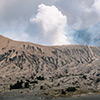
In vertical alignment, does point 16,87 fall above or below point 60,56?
below

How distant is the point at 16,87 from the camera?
102 meters

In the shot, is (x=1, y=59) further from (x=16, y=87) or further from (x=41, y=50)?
(x=16, y=87)

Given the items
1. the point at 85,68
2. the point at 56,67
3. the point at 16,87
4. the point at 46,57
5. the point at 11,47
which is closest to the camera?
the point at 16,87

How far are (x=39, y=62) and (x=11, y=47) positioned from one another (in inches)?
1823

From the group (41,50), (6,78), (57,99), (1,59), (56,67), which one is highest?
(41,50)

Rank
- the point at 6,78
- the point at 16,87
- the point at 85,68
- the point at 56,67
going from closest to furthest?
the point at 16,87
the point at 6,78
the point at 85,68
the point at 56,67

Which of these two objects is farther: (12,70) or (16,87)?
(12,70)

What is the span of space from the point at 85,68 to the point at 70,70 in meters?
14.7

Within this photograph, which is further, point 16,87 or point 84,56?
point 84,56

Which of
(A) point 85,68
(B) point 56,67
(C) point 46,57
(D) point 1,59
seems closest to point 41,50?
(C) point 46,57

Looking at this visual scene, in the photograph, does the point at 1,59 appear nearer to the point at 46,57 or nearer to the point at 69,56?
the point at 46,57

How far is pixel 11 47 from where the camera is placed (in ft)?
652

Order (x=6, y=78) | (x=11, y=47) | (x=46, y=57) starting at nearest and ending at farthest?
(x=6, y=78)
(x=46, y=57)
(x=11, y=47)

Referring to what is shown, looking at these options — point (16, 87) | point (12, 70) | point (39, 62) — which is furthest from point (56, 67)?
point (16, 87)
